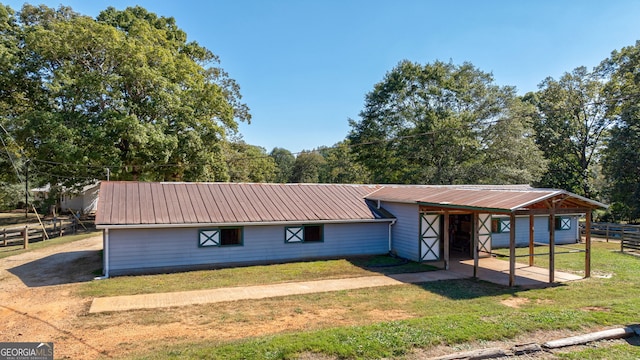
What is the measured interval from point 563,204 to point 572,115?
26.4 metres

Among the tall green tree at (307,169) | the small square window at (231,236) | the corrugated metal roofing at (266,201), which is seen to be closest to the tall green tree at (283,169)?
the tall green tree at (307,169)

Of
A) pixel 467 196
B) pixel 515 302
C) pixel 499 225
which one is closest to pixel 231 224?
pixel 467 196

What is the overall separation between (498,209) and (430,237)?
427 centimetres

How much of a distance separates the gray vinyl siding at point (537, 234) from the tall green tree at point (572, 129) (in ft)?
47.2

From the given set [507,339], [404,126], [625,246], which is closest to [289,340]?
[507,339]

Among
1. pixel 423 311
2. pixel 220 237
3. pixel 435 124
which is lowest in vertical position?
pixel 423 311

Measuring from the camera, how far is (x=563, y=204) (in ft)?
41.0

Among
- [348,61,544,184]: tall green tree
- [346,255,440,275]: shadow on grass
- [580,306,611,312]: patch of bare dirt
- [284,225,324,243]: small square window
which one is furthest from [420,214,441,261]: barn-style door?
[348,61,544,184]: tall green tree

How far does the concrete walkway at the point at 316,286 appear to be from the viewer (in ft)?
31.2

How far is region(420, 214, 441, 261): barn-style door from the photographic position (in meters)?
14.9

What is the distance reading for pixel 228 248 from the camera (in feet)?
46.4

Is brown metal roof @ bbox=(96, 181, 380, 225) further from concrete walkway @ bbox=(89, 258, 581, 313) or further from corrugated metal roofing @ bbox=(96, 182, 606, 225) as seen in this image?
concrete walkway @ bbox=(89, 258, 581, 313)

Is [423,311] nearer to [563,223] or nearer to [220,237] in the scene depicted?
[220,237]

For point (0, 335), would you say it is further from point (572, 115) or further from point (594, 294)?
point (572, 115)
